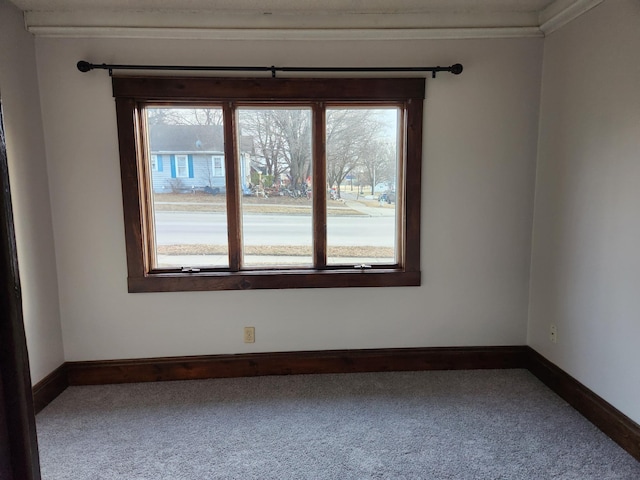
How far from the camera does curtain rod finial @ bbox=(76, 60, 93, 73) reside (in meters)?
2.22

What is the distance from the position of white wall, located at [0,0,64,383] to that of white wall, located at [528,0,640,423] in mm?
3275

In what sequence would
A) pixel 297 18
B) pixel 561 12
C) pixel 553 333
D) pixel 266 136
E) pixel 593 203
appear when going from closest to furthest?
pixel 593 203
pixel 561 12
pixel 297 18
pixel 553 333
pixel 266 136

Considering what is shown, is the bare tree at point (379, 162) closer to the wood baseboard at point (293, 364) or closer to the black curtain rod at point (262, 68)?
the black curtain rod at point (262, 68)

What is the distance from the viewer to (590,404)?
206cm

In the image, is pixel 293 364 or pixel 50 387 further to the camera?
pixel 293 364

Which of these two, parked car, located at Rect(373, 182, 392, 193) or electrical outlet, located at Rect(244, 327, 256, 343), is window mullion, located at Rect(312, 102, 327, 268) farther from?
electrical outlet, located at Rect(244, 327, 256, 343)

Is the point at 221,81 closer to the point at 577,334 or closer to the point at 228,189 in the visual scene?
the point at 228,189

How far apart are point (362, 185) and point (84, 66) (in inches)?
75.3

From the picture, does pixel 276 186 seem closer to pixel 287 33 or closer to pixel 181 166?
pixel 181 166

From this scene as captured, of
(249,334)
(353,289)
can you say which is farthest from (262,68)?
(249,334)

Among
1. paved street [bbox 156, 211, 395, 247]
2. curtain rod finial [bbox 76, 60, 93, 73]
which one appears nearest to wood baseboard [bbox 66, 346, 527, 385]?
paved street [bbox 156, 211, 395, 247]

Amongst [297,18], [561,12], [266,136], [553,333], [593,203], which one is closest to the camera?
[593,203]

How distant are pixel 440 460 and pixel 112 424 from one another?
1.82 m

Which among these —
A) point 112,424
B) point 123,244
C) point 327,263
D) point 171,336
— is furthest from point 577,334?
point 123,244
